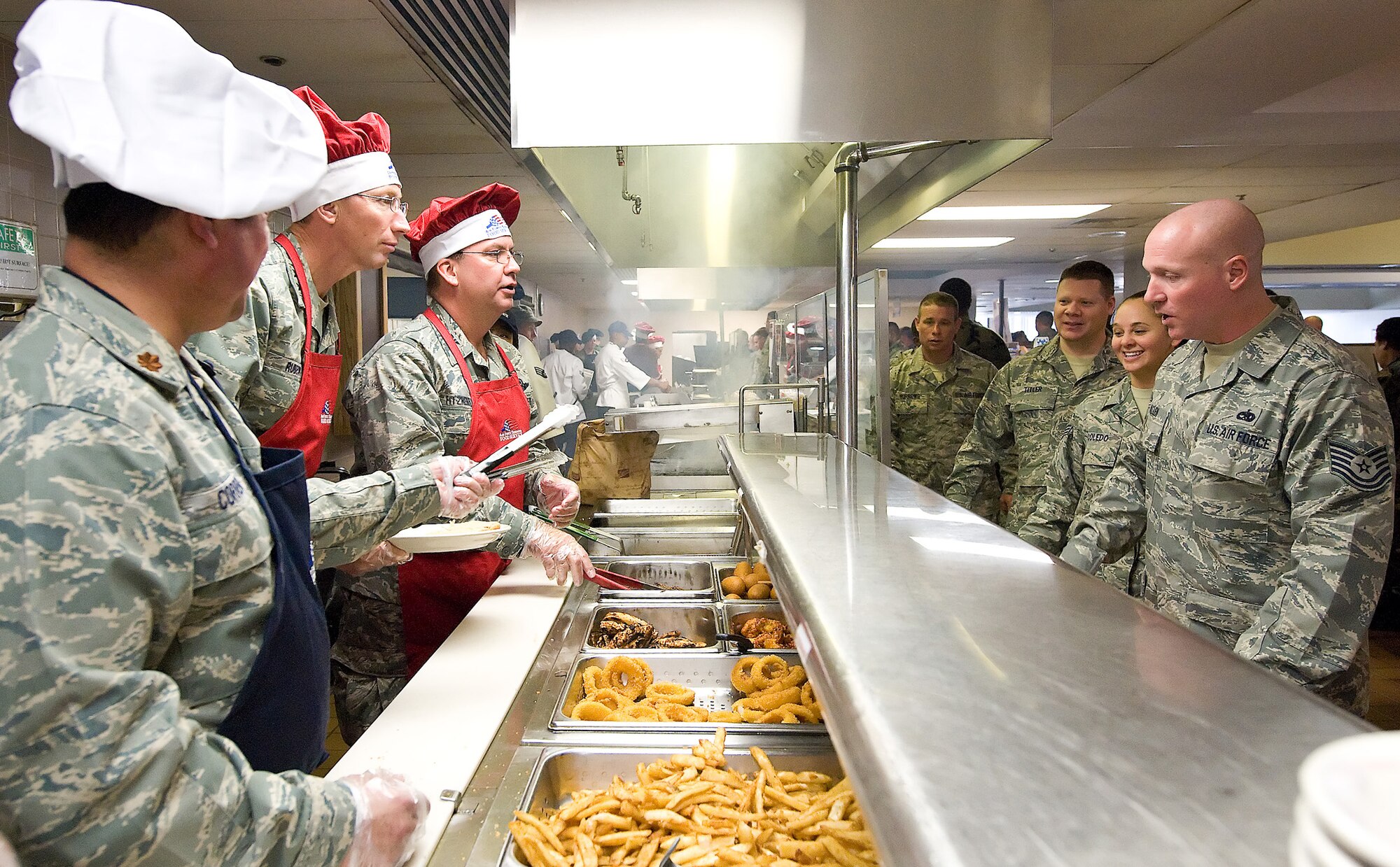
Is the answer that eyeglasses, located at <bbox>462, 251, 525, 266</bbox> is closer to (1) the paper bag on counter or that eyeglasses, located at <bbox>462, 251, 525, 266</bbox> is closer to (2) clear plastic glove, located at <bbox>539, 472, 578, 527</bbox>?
(2) clear plastic glove, located at <bbox>539, 472, 578, 527</bbox>

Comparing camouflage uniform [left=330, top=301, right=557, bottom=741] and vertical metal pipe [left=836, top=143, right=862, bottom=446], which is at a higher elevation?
vertical metal pipe [left=836, top=143, right=862, bottom=446]

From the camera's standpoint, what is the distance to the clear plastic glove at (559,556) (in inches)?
84.0

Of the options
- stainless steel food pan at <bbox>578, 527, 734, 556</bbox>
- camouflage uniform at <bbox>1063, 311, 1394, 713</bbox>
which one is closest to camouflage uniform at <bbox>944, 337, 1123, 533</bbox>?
camouflage uniform at <bbox>1063, 311, 1394, 713</bbox>

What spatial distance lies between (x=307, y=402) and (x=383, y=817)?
1.23 m

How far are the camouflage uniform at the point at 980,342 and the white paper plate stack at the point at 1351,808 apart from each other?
5.12 metres

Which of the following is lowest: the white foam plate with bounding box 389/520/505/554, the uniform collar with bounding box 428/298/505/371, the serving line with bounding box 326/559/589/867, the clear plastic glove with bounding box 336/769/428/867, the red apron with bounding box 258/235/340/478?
the serving line with bounding box 326/559/589/867

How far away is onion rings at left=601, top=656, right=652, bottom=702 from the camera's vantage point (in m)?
1.71

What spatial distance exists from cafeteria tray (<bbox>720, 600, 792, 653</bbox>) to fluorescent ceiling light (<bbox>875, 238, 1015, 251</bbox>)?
25.3ft

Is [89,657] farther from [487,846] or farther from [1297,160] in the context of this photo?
[1297,160]

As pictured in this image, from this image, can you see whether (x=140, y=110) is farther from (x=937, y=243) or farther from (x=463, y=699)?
(x=937, y=243)

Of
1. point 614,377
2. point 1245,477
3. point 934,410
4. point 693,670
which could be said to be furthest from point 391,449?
point 614,377

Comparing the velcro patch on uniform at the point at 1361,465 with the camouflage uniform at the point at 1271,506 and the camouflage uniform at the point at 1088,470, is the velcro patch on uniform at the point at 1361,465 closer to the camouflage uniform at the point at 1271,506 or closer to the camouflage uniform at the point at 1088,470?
the camouflage uniform at the point at 1271,506

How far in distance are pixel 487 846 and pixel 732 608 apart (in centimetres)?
113

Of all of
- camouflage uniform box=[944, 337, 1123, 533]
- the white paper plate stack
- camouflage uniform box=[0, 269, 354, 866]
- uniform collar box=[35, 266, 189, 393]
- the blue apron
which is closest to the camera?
the white paper plate stack
